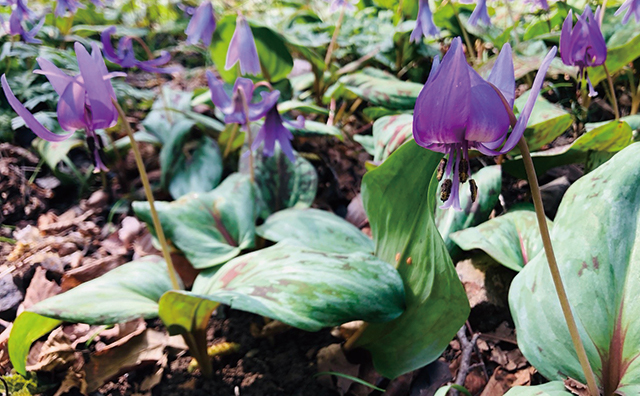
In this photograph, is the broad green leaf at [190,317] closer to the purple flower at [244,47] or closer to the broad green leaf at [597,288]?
the broad green leaf at [597,288]

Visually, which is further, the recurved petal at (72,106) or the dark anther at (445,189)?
the recurved petal at (72,106)

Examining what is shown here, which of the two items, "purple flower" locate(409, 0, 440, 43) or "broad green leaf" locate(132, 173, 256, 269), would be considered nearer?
"broad green leaf" locate(132, 173, 256, 269)

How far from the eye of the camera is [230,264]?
1439 mm

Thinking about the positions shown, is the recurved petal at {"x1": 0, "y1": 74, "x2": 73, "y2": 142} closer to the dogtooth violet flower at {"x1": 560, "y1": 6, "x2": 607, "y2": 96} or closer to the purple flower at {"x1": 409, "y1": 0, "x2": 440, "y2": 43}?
the dogtooth violet flower at {"x1": 560, "y1": 6, "x2": 607, "y2": 96}

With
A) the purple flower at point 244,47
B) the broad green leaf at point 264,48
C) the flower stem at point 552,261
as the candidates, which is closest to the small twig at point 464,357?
the flower stem at point 552,261

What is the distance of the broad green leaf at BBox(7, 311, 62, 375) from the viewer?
116cm

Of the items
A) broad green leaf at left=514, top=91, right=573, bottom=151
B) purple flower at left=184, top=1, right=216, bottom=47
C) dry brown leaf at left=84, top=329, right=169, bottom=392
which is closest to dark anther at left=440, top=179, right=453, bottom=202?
broad green leaf at left=514, top=91, right=573, bottom=151

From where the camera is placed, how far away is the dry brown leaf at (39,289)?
1.69 metres

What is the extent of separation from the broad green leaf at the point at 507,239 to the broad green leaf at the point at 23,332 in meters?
1.21

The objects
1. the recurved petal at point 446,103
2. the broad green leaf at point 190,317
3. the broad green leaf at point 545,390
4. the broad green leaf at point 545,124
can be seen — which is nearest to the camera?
the recurved petal at point 446,103

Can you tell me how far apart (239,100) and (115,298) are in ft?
2.92

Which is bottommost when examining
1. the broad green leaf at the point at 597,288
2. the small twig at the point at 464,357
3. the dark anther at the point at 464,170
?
the small twig at the point at 464,357

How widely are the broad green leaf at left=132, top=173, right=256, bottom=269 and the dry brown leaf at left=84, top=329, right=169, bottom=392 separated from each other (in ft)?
1.02

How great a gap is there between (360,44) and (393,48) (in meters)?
0.39
